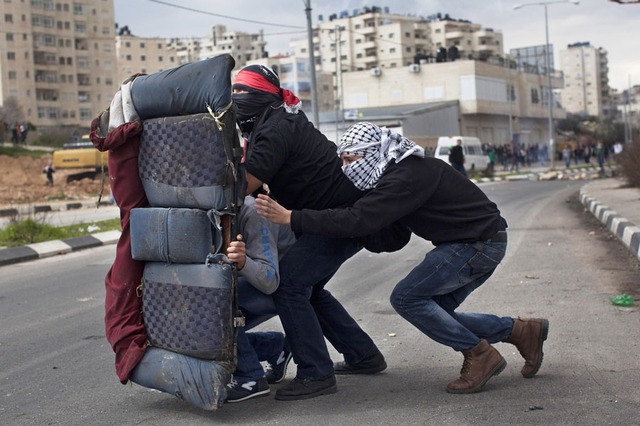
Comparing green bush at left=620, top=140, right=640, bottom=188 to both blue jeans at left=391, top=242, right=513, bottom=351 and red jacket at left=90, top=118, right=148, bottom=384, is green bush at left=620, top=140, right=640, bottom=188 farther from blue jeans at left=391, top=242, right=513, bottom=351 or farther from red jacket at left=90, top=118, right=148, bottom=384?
red jacket at left=90, top=118, right=148, bottom=384

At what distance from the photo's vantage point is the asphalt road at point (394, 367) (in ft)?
15.5

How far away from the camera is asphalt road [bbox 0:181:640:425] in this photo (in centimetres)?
473

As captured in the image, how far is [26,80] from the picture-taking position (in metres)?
104

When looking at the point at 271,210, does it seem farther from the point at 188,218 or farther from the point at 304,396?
the point at 304,396

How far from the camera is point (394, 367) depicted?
580 cm

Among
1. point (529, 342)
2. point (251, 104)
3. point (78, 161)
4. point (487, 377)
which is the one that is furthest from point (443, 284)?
point (78, 161)

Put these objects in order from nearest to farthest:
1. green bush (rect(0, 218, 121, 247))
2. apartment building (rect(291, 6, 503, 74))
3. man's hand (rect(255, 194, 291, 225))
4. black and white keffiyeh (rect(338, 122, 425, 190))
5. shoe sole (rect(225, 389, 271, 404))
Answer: man's hand (rect(255, 194, 291, 225)), black and white keffiyeh (rect(338, 122, 425, 190)), shoe sole (rect(225, 389, 271, 404)), green bush (rect(0, 218, 121, 247)), apartment building (rect(291, 6, 503, 74))

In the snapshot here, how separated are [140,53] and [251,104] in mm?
144693

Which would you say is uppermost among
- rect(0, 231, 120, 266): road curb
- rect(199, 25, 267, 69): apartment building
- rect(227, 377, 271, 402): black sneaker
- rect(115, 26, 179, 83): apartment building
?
rect(199, 25, 267, 69): apartment building

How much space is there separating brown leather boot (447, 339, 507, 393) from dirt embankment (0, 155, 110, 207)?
29.9m

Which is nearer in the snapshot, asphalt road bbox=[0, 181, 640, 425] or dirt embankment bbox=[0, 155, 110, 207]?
asphalt road bbox=[0, 181, 640, 425]

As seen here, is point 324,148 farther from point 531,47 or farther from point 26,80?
point 531,47

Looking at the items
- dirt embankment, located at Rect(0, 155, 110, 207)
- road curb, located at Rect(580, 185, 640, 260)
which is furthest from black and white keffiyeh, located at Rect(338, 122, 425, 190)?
dirt embankment, located at Rect(0, 155, 110, 207)

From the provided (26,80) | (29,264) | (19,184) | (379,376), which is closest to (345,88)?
(26,80)
